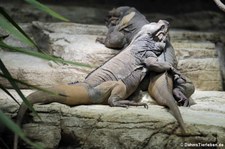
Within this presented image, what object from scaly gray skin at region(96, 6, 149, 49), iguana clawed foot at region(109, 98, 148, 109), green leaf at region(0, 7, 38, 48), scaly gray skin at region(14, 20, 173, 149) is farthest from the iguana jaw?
green leaf at region(0, 7, 38, 48)

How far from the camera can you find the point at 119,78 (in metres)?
3.75

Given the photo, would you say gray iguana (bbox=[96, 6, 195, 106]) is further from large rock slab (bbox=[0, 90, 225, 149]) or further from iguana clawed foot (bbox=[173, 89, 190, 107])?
large rock slab (bbox=[0, 90, 225, 149])

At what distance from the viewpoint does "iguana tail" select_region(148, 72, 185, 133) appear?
11.2 ft

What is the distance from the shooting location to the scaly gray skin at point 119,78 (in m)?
3.34

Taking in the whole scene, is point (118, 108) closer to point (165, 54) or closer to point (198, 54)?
point (165, 54)

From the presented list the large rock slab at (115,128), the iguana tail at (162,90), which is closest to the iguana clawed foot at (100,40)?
the iguana tail at (162,90)

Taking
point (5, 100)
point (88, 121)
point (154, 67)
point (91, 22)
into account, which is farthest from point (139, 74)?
point (91, 22)

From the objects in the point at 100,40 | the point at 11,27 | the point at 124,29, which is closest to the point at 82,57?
the point at 100,40

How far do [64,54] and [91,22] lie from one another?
1.84 metres

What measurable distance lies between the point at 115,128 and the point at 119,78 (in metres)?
0.73

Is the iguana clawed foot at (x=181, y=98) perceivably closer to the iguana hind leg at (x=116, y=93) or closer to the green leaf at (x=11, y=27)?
the iguana hind leg at (x=116, y=93)

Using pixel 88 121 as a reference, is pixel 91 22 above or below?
below

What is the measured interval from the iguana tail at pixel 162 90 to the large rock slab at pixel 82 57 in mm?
649

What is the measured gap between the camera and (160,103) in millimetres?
3604
